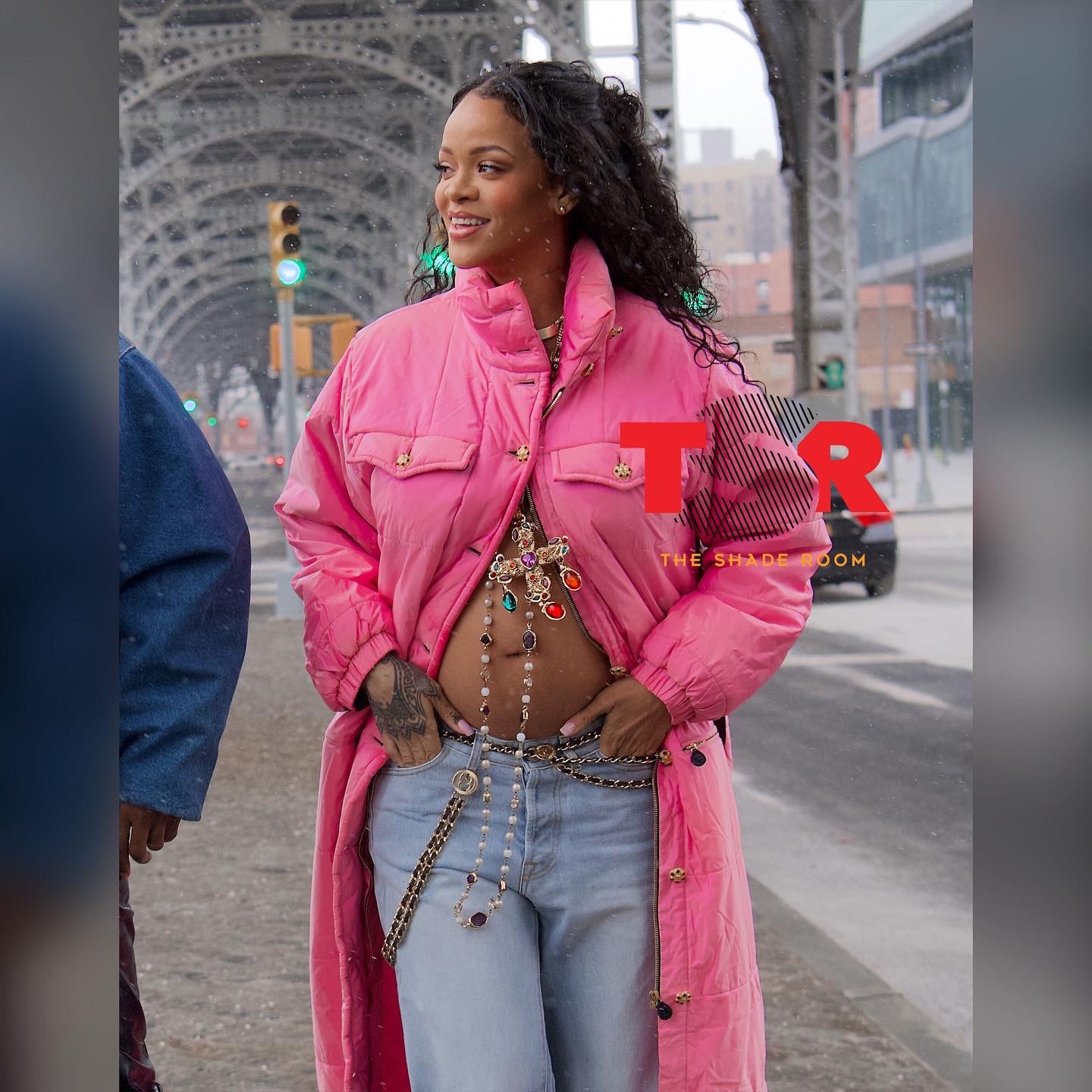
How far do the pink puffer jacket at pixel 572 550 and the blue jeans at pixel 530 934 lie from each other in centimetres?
4

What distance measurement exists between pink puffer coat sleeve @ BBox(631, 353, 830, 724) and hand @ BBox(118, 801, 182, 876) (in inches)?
26.5

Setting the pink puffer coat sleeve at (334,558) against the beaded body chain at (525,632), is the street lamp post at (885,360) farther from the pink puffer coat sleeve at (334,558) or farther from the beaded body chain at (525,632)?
the pink puffer coat sleeve at (334,558)

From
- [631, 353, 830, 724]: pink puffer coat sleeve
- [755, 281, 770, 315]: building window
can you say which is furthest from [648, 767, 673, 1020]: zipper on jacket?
[755, 281, 770, 315]: building window

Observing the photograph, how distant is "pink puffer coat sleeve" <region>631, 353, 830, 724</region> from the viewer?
86.1 inches

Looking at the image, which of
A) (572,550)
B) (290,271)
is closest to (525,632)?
(572,550)

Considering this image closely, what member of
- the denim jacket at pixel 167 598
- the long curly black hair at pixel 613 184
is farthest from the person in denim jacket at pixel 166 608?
the long curly black hair at pixel 613 184

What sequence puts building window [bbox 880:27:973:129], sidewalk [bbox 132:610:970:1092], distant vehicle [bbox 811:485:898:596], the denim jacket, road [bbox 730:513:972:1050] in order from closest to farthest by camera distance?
the denim jacket → distant vehicle [bbox 811:485:898:596] → building window [bbox 880:27:973:129] → road [bbox 730:513:972:1050] → sidewalk [bbox 132:610:970:1092]

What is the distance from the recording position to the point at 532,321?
2.18m

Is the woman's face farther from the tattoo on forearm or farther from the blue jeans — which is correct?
the blue jeans

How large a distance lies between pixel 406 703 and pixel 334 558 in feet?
0.78

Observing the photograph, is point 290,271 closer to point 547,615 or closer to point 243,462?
Answer: point 243,462

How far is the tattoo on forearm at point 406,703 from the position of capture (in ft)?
7.12
